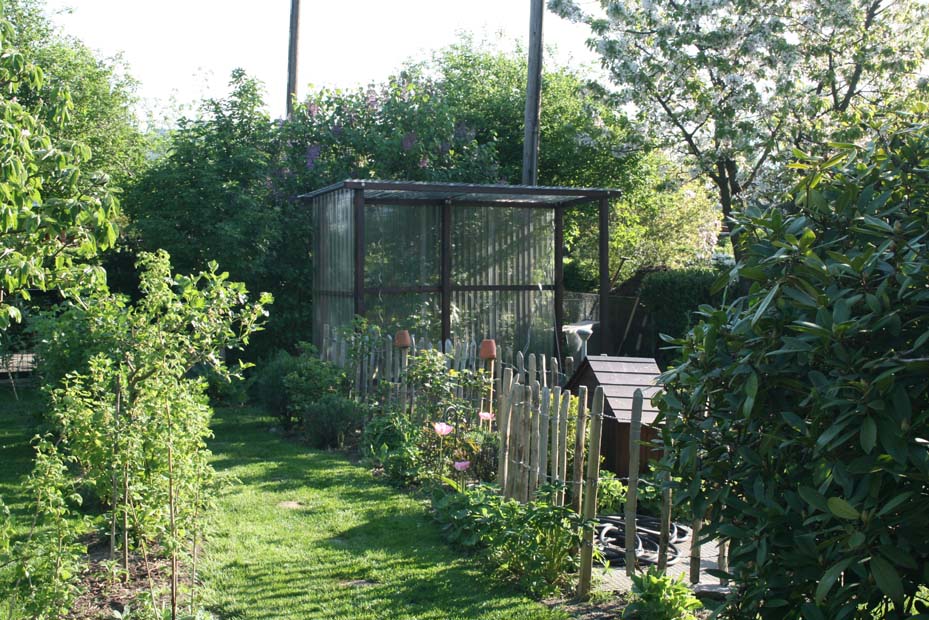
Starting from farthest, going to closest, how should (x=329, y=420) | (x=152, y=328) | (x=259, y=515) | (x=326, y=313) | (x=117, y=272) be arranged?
(x=117, y=272), (x=326, y=313), (x=329, y=420), (x=259, y=515), (x=152, y=328)

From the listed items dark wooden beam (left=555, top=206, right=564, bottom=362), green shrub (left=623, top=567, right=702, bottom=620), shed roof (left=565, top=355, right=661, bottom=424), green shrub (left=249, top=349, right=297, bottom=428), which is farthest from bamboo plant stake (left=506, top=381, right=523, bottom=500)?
dark wooden beam (left=555, top=206, right=564, bottom=362)

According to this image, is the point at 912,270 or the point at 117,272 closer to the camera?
the point at 912,270

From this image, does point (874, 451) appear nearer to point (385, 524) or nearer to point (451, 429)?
point (385, 524)

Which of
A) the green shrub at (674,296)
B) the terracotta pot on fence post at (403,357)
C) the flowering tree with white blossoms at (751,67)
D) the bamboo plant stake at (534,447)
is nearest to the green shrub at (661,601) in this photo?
the bamboo plant stake at (534,447)

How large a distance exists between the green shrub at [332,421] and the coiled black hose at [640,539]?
4200 mm

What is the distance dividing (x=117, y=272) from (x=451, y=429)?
1067cm

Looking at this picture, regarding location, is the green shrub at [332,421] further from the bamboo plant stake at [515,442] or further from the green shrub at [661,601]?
the green shrub at [661,601]

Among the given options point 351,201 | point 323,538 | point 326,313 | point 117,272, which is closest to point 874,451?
point 323,538

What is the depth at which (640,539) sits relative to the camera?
6.14m

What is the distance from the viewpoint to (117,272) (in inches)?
642

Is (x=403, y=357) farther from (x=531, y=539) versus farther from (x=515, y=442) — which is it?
(x=531, y=539)

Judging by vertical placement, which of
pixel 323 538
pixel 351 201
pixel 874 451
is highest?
pixel 351 201

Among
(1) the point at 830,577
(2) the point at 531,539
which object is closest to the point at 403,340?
(2) the point at 531,539

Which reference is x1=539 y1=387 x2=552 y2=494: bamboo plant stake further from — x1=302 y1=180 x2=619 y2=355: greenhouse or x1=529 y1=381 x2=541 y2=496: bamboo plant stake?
x1=302 y1=180 x2=619 y2=355: greenhouse
